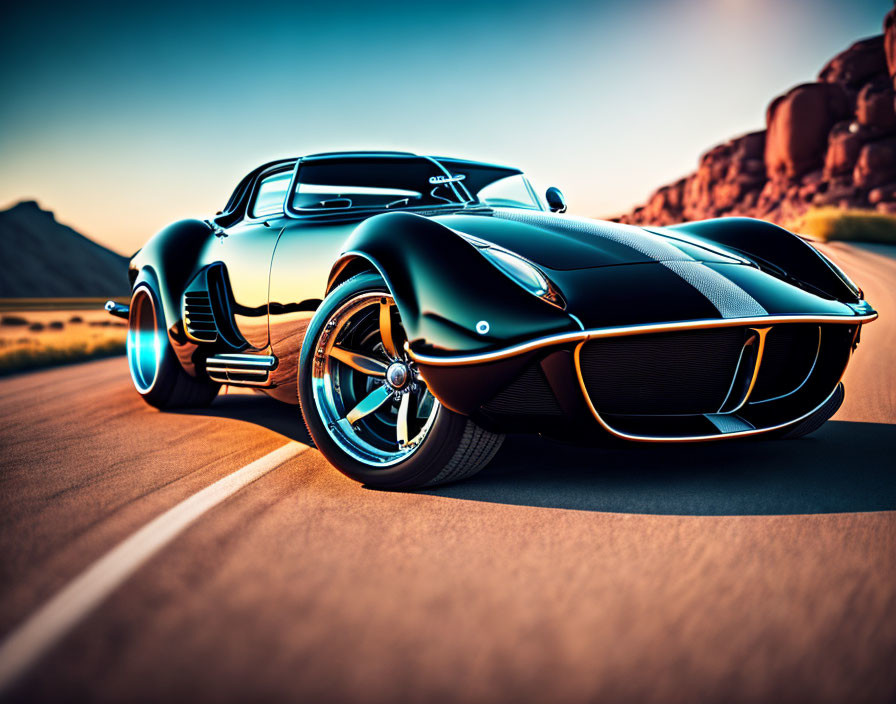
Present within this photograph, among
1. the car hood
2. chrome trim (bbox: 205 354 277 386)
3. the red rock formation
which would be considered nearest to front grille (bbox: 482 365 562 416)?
the car hood

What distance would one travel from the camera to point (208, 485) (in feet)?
9.99

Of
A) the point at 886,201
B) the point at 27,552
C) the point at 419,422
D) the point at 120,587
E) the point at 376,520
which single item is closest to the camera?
the point at 120,587

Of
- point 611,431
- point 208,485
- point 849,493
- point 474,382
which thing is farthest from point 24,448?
point 849,493

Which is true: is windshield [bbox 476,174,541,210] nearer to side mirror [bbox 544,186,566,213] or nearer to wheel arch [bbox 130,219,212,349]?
side mirror [bbox 544,186,566,213]

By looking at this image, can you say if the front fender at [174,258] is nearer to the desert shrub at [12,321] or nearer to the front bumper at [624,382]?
the front bumper at [624,382]

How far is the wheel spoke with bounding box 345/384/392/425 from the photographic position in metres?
3.10

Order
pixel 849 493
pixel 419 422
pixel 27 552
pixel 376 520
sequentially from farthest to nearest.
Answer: pixel 419 422, pixel 849 493, pixel 376 520, pixel 27 552

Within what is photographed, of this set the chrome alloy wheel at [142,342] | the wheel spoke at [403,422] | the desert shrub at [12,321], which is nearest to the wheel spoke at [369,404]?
the wheel spoke at [403,422]

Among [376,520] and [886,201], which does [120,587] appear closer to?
[376,520]

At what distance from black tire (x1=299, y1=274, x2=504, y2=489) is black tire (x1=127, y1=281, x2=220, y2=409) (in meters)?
1.67

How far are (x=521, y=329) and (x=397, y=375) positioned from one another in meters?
0.62

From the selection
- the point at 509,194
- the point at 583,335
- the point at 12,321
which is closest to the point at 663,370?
the point at 583,335

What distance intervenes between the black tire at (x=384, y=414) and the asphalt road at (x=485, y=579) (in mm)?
72

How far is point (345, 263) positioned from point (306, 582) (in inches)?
63.0
